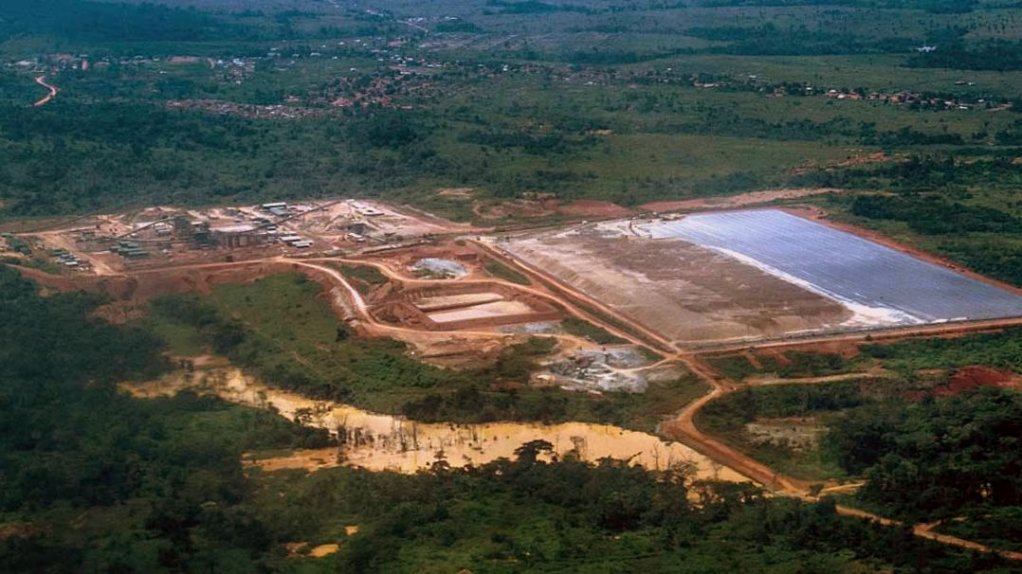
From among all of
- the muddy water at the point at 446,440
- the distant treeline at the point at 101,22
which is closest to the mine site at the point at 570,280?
the muddy water at the point at 446,440

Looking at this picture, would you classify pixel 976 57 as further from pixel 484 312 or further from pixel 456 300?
pixel 484 312

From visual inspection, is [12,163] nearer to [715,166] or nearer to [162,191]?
[162,191]

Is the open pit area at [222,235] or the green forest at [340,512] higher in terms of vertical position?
the green forest at [340,512]

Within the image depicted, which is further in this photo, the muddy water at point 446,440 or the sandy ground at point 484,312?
the sandy ground at point 484,312

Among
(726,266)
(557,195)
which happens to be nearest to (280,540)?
(726,266)

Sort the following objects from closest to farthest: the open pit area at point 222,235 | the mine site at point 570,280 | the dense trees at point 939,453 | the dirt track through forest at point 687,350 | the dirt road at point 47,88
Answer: the dense trees at point 939,453 < the dirt track through forest at point 687,350 < the mine site at point 570,280 < the open pit area at point 222,235 < the dirt road at point 47,88

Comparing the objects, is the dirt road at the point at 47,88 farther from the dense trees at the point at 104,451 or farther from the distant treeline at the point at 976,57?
the distant treeline at the point at 976,57

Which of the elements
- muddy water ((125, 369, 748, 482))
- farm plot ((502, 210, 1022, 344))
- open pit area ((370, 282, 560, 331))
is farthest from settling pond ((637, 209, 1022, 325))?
muddy water ((125, 369, 748, 482))

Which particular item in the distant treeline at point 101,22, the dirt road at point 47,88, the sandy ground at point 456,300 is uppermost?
the distant treeline at point 101,22

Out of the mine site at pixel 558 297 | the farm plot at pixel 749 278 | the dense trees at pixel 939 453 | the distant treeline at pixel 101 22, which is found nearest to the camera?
the dense trees at pixel 939 453
